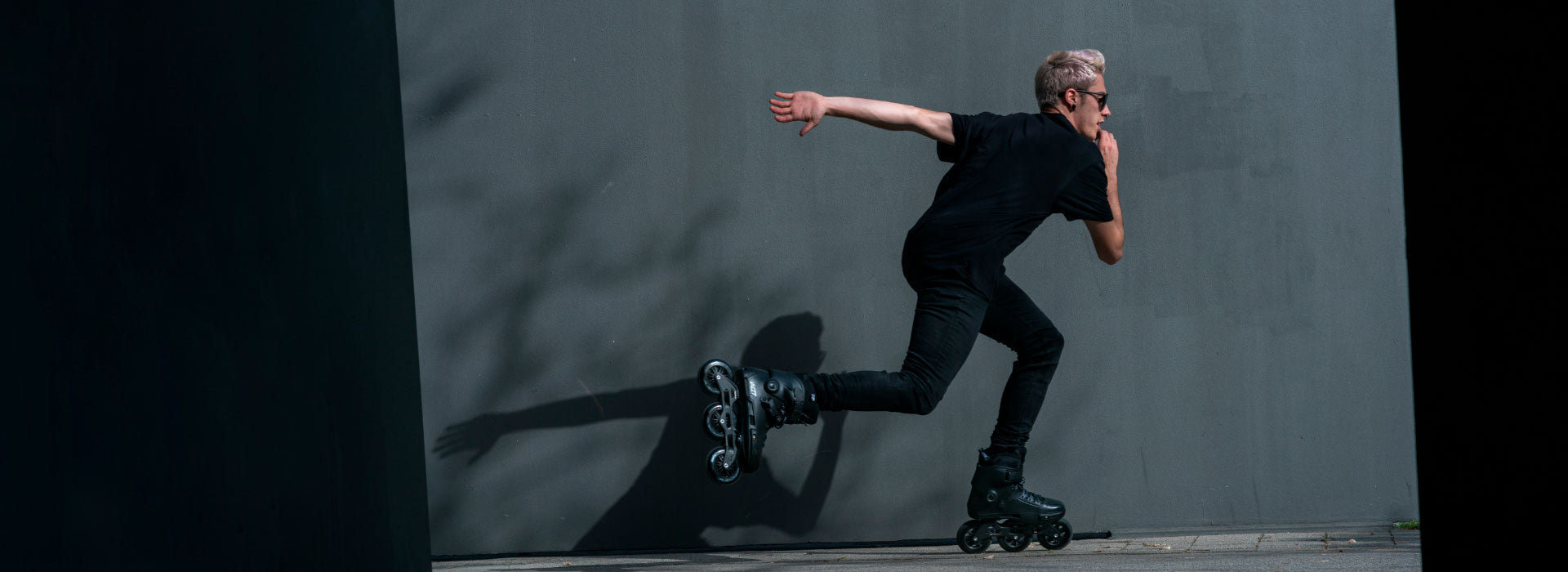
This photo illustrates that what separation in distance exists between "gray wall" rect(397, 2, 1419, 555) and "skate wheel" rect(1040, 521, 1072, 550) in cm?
37

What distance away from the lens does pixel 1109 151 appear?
14.4 feet

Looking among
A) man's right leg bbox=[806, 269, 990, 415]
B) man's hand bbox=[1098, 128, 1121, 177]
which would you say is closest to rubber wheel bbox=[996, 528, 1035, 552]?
man's right leg bbox=[806, 269, 990, 415]

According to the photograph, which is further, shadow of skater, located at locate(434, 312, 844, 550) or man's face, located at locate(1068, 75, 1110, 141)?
shadow of skater, located at locate(434, 312, 844, 550)

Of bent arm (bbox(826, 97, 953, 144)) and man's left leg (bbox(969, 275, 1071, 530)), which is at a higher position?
bent arm (bbox(826, 97, 953, 144))

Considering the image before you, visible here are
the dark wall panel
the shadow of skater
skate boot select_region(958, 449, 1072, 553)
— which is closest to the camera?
the dark wall panel

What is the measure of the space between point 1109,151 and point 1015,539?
137cm

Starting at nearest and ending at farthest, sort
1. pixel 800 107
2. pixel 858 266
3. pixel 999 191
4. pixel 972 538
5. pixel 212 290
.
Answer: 1. pixel 212 290
2. pixel 800 107
3. pixel 999 191
4. pixel 972 538
5. pixel 858 266

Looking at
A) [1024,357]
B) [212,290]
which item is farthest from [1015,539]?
[212,290]

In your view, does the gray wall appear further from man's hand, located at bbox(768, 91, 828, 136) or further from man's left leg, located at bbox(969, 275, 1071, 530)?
man's hand, located at bbox(768, 91, 828, 136)

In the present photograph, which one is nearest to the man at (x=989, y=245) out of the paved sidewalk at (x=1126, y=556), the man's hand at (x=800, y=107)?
the man's hand at (x=800, y=107)

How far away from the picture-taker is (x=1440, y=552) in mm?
1269

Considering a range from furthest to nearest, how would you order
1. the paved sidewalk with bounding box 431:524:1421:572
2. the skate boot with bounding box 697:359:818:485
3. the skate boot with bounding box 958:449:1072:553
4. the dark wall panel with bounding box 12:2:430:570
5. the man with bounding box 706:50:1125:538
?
the skate boot with bounding box 958:449:1072:553, the man with bounding box 706:50:1125:538, the skate boot with bounding box 697:359:818:485, the paved sidewalk with bounding box 431:524:1421:572, the dark wall panel with bounding box 12:2:430:570

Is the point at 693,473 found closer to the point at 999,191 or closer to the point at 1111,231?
the point at 999,191

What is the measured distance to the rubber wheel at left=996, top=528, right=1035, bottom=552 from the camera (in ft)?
13.8
